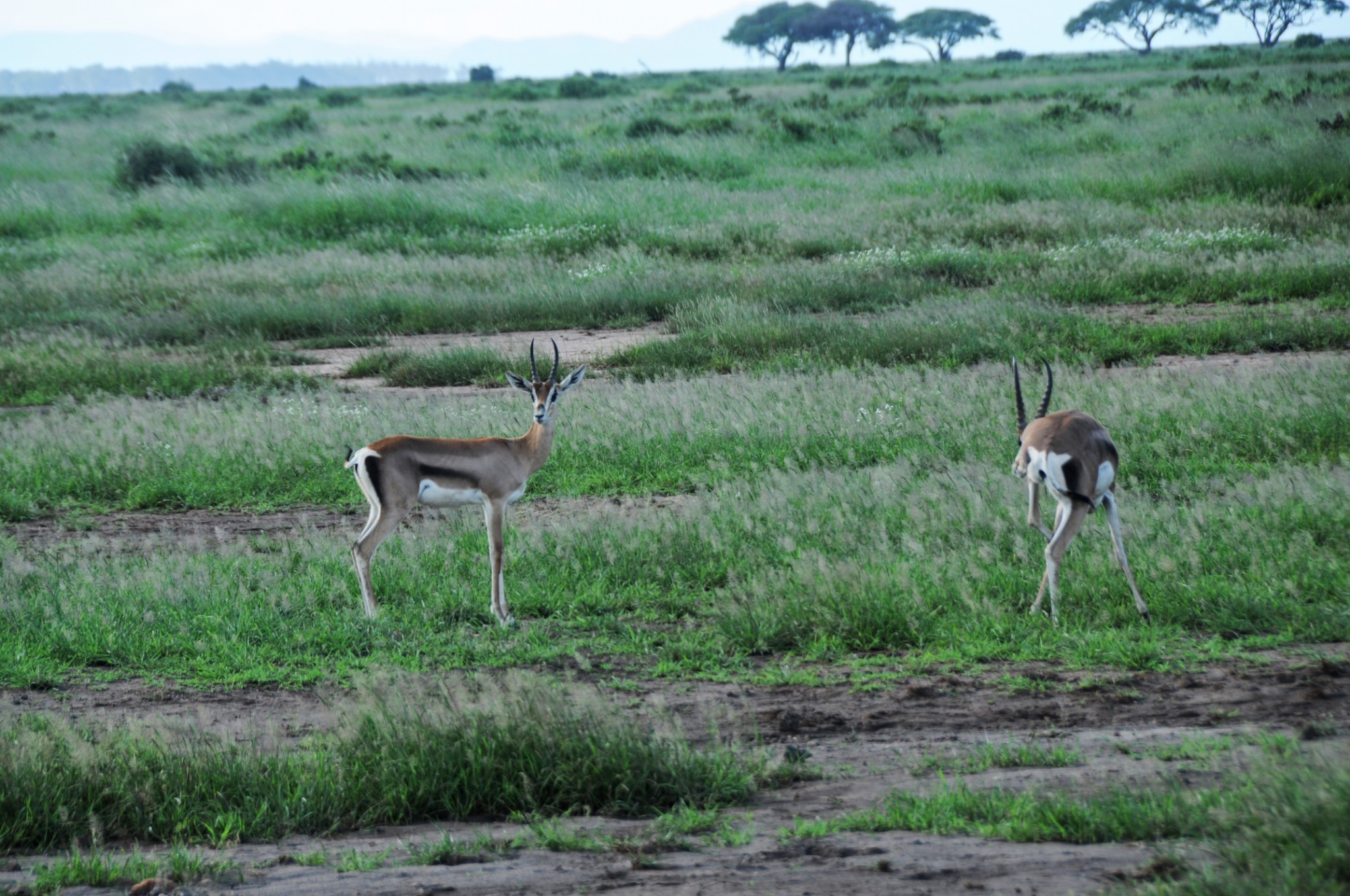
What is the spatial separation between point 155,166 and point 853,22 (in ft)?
198

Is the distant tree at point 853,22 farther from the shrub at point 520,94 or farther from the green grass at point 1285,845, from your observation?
the green grass at point 1285,845

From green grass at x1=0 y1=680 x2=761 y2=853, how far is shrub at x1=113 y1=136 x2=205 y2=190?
27.8 m

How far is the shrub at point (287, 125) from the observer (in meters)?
38.5

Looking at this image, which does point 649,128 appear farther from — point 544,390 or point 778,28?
point 778,28

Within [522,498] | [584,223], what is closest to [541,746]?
[522,498]

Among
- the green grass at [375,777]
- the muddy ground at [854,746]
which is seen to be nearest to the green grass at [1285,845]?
the muddy ground at [854,746]

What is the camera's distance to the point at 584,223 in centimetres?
2266

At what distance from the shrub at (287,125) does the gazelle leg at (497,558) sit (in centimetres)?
3464

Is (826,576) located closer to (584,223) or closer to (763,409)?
(763,409)

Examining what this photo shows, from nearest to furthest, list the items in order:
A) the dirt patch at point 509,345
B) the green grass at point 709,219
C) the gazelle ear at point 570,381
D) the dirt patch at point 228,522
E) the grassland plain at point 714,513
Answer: the grassland plain at point 714,513 → the gazelle ear at point 570,381 → the dirt patch at point 228,522 → the dirt patch at point 509,345 → the green grass at point 709,219

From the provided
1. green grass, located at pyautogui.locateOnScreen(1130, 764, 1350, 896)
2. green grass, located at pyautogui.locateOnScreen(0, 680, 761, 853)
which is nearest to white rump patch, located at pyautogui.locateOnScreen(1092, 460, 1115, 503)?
green grass, located at pyautogui.locateOnScreen(0, 680, 761, 853)

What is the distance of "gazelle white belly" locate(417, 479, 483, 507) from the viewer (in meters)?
6.89

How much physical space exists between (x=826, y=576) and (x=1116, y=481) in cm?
316

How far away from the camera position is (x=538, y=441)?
7.31 metres
